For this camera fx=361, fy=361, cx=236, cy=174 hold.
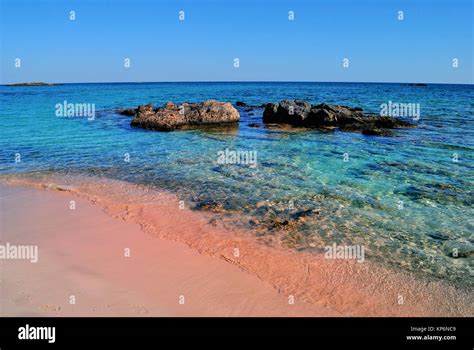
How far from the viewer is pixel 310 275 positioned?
21.1ft

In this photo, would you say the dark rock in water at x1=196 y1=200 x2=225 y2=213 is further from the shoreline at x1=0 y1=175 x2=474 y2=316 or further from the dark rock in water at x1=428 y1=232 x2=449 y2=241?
the dark rock in water at x1=428 y1=232 x2=449 y2=241

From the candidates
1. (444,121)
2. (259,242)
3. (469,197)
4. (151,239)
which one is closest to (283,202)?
(259,242)

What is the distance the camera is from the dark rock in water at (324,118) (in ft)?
78.8

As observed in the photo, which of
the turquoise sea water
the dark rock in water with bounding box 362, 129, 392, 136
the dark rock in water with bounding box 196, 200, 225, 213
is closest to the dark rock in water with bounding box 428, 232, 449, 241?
the turquoise sea water

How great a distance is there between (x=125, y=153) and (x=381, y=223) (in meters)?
11.8

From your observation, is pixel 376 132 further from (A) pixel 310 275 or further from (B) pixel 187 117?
(A) pixel 310 275

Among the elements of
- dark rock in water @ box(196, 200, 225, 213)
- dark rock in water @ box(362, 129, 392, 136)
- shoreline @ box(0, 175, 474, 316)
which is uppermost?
dark rock in water @ box(362, 129, 392, 136)

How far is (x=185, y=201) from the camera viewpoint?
33.1 ft

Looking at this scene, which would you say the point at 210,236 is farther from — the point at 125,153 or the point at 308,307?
the point at 125,153

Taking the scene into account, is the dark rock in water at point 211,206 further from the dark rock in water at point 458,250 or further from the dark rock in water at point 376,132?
the dark rock in water at point 376,132

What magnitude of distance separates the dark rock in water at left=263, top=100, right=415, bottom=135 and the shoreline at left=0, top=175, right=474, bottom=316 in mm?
17431

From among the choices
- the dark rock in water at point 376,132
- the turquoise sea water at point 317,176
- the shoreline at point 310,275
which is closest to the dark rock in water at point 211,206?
the turquoise sea water at point 317,176

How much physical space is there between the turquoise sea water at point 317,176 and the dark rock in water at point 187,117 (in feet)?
4.68

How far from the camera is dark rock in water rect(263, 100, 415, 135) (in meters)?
24.0
